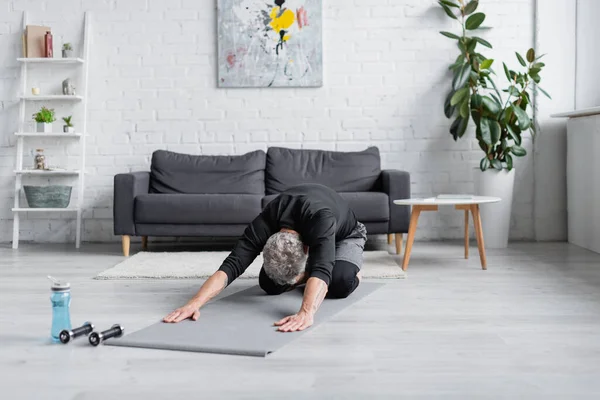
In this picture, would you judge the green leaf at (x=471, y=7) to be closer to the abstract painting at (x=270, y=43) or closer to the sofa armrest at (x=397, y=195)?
the abstract painting at (x=270, y=43)

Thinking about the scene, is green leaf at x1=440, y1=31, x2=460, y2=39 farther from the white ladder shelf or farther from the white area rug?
the white ladder shelf

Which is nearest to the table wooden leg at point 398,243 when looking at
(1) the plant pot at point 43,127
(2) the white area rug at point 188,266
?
(2) the white area rug at point 188,266

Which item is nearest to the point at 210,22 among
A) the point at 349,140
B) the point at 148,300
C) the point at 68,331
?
the point at 349,140

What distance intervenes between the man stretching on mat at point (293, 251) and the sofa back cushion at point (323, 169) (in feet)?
7.67

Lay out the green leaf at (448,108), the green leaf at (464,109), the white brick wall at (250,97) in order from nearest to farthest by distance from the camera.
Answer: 1. the green leaf at (464,109)
2. the green leaf at (448,108)
3. the white brick wall at (250,97)

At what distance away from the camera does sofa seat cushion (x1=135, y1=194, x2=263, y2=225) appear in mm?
5590

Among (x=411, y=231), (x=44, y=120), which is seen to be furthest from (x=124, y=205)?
(x=411, y=231)

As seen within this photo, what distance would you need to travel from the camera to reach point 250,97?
643cm

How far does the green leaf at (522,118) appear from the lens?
5.78 m

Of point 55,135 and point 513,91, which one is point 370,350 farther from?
point 55,135

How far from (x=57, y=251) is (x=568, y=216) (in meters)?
4.14

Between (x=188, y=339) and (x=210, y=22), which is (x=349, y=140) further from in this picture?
(x=188, y=339)

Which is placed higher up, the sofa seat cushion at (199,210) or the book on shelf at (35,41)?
the book on shelf at (35,41)

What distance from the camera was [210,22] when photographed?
6.39m
